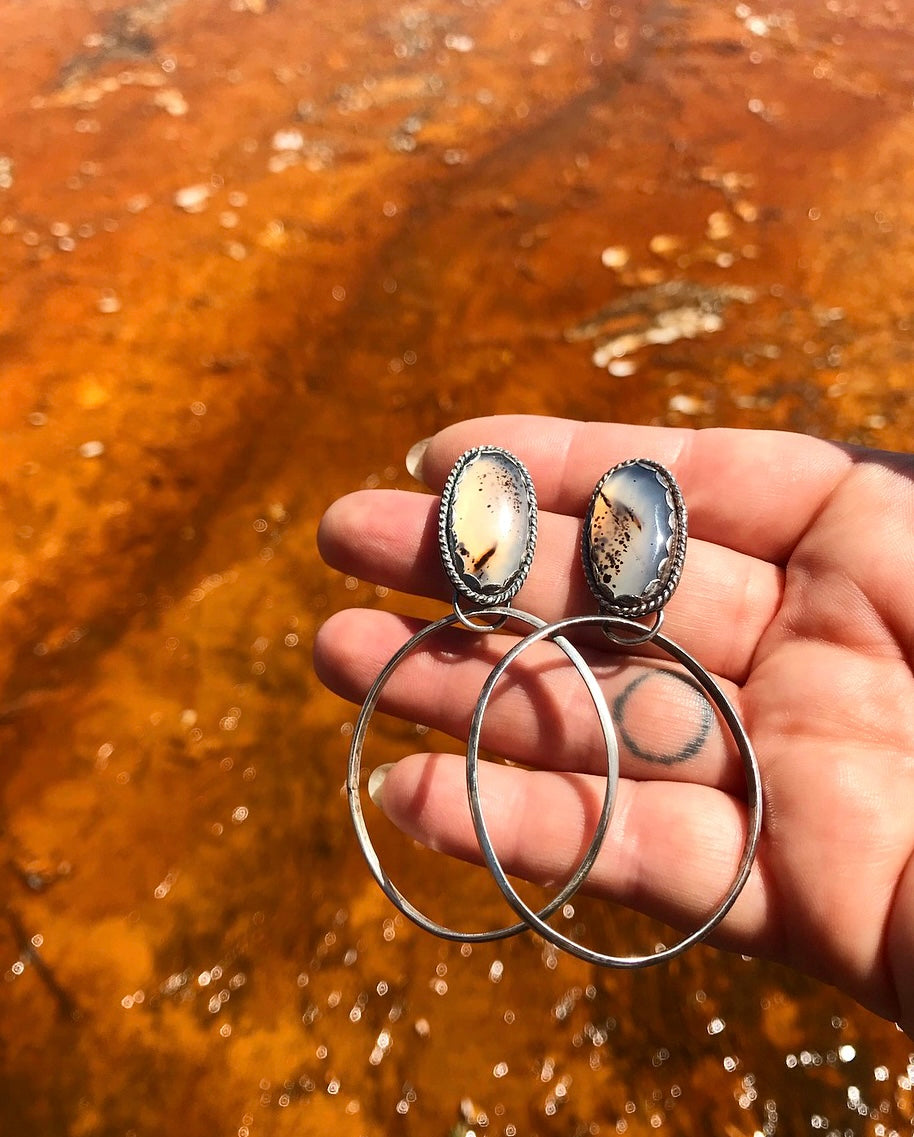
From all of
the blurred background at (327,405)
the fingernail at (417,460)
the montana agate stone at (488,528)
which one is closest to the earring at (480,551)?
the montana agate stone at (488,528)

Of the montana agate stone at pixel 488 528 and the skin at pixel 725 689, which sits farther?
the montana agate stone at pixel 488 528

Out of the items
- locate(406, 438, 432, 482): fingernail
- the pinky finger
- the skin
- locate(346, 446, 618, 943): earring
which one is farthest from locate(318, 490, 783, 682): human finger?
the pinky finger

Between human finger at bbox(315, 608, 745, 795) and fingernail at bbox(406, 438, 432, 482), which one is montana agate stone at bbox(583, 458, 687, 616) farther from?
fingernail at bbox(406, 438, 432, 482)

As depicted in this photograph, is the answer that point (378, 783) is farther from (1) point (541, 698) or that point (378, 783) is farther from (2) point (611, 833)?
(2) point (611, 833)

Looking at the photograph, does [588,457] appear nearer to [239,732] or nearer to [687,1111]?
[239,732]

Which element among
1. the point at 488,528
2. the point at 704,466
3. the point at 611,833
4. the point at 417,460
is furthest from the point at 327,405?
the point at 611,833

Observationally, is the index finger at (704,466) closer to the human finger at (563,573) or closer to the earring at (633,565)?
the human finger at (563,573)
